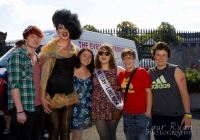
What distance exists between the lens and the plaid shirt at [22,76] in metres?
3.27

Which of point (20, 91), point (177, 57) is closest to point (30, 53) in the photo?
point (20, 91)

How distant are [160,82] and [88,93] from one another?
106 cm

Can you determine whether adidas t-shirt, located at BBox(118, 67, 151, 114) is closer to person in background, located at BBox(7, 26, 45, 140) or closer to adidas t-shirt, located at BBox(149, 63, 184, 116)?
adidas t-shirt, located at BBox(149, 63, 184, 116)

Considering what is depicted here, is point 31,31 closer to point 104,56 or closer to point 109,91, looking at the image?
point 104,56

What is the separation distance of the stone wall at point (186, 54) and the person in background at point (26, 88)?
14690 millimetres

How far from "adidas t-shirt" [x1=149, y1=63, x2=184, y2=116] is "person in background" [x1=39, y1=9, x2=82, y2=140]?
1.15 metres

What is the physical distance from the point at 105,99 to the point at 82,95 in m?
0.34

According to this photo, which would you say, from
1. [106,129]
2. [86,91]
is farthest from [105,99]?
[106,129]

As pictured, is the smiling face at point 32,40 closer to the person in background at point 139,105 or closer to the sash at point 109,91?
the sash at point 109,91

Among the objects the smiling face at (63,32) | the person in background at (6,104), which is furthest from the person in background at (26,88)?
the person in background at (6,104)

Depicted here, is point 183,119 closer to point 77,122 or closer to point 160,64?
point 160,64

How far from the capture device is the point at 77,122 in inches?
159

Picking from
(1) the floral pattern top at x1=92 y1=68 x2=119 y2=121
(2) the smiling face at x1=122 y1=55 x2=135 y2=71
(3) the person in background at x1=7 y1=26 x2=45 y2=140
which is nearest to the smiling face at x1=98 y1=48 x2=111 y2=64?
(1) the floral pattern top at x1=92 y1=68 x2=119 y2=121

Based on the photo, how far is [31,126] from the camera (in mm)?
3461
